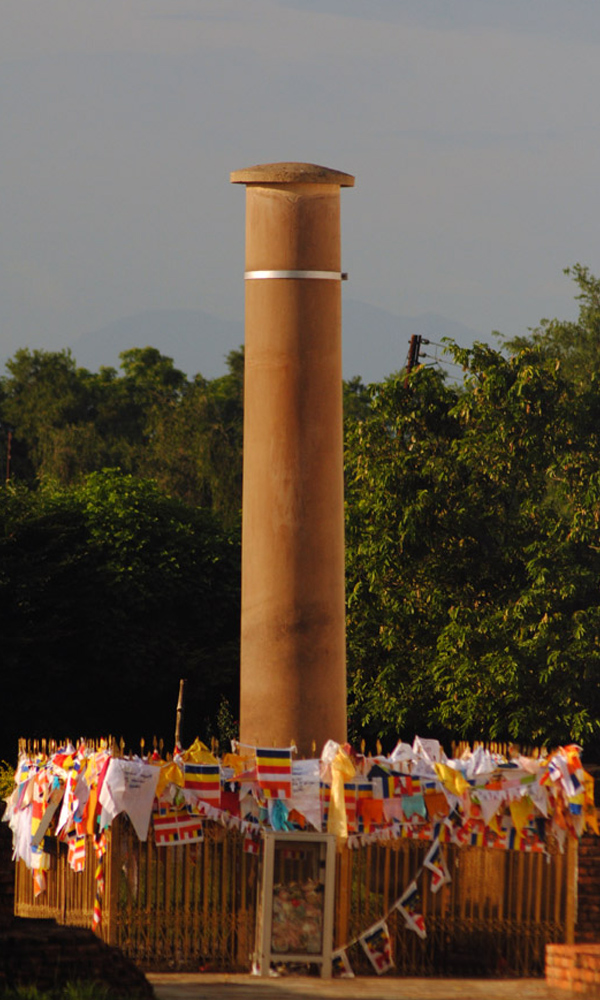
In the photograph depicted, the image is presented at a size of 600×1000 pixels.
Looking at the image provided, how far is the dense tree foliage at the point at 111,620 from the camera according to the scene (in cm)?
3681

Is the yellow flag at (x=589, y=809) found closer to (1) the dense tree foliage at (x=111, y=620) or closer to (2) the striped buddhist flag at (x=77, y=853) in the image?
(2) the striped buddhist flag at (x=77, y=853)

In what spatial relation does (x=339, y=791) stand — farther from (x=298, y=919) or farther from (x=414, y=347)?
(x=414, y=347)

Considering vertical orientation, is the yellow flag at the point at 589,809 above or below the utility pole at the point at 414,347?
below

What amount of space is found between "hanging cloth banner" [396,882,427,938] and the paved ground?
1.71 feet

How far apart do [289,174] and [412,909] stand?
7.39 meters

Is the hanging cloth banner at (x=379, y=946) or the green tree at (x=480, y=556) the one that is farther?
the green tree at (x=480, y=556)

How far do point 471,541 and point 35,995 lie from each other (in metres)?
18.4

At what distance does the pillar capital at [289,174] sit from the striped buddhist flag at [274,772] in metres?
5.76

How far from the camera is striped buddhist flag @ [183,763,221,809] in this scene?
15867 millimetres

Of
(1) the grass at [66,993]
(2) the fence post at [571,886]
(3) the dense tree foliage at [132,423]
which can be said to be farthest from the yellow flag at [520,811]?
(3) the dense tree foliage at [132,423]

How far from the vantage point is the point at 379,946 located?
16062 mm

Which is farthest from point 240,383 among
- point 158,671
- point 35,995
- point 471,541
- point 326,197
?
point 35,995

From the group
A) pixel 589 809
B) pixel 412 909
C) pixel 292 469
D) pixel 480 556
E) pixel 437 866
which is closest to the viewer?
pixel 412 909

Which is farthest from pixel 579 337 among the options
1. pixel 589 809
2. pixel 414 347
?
pixel 589 809
